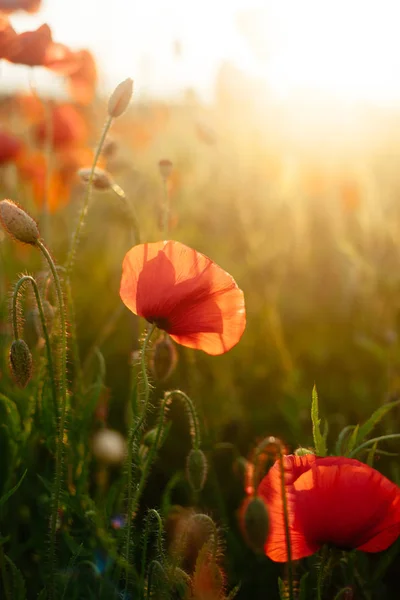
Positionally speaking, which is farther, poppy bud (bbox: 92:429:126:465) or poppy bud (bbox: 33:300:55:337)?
poppy bud (bbox: 92:429:126:465)

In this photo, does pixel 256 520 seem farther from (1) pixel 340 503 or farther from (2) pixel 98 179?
(2) pixel 98 179

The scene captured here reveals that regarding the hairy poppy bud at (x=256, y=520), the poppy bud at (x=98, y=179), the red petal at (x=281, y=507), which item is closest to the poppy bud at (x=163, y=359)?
the poppy bud at (x=98, y=179)

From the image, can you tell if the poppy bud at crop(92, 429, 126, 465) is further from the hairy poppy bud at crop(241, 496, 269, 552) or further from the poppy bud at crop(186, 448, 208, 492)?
the hairy poppy bud at crop(241, 496, 269, 552)

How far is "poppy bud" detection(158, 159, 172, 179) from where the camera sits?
60.0 inches

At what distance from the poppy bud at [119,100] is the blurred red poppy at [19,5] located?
1.31ft

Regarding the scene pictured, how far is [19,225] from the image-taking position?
111 cm

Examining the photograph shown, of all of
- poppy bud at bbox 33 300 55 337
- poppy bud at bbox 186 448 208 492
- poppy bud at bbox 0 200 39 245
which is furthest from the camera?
poppy bud at bbox 33 300 55 337

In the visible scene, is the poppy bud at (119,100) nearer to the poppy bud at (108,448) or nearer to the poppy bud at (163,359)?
the poppy bud at (163,359)

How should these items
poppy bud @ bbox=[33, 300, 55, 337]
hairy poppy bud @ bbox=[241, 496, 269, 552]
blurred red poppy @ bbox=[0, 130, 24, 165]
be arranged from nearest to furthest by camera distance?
hairy poppy bud @ bbox=[241, 496, 269, 552] < poppy bud @ bbox=[33, 300, 55, 337] < blurred red poppy @ bbox=[0, 130, 24, 165]

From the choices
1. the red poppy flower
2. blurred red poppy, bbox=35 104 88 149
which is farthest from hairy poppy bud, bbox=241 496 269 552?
blurred red poppy, bbox=35 104 88 149

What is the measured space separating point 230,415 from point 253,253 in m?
0.58

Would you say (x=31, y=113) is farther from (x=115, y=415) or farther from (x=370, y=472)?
(x=370, y=472)

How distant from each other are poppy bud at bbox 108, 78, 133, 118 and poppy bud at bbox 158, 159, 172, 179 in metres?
0.19

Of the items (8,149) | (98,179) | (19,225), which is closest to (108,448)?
(98,179)
